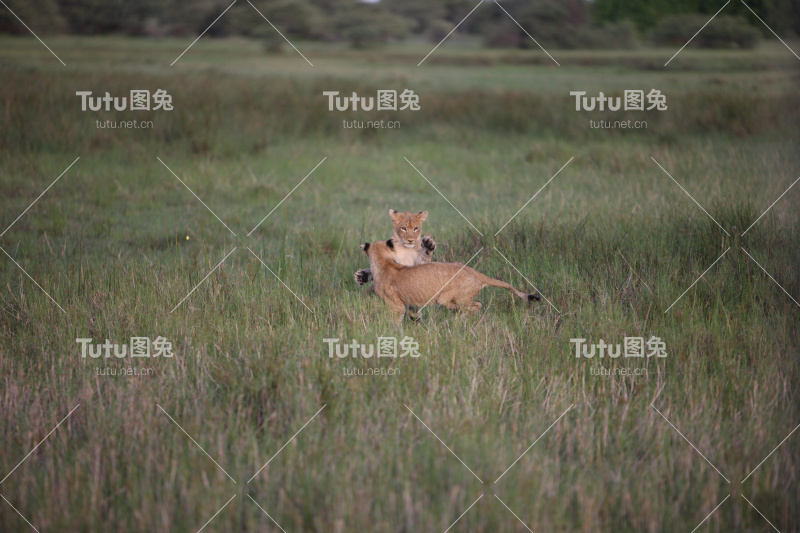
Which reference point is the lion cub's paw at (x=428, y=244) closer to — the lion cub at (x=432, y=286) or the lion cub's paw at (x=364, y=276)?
the lion cub's paw at (x=364, y=276)

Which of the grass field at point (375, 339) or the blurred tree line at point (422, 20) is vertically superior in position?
the blurred tree line at point (422, 20)

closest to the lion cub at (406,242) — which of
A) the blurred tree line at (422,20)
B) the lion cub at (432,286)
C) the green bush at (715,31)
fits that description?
the lion cub at (432,286)

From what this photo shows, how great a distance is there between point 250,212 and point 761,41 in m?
22.8

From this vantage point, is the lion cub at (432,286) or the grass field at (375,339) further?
the lion cub at (432,286)

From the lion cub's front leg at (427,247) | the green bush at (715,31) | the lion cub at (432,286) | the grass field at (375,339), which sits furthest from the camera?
the green bush at (715,31)

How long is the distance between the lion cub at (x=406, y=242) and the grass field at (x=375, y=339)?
315 mm

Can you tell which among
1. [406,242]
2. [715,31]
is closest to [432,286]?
[406,242]

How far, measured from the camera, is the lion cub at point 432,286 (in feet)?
19.4

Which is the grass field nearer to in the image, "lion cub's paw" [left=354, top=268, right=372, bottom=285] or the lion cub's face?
"lion cub's paw" [left=354, top=268, right=372, bottom=285]

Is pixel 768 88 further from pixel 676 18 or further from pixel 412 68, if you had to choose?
pixel 412 68

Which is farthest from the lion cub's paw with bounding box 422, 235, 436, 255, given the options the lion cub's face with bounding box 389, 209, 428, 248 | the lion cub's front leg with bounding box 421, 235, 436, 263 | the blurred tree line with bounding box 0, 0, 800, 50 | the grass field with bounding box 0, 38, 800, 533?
the blurred tree line with bounding box 0, 0, 800, 50

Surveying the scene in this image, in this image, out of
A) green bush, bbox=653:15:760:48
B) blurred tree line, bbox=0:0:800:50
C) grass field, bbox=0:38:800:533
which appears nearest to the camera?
grass field, bbox=0:38:800:533

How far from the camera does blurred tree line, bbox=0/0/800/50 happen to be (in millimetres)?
23797

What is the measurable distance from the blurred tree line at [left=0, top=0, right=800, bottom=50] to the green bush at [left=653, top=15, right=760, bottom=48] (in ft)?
0.10
